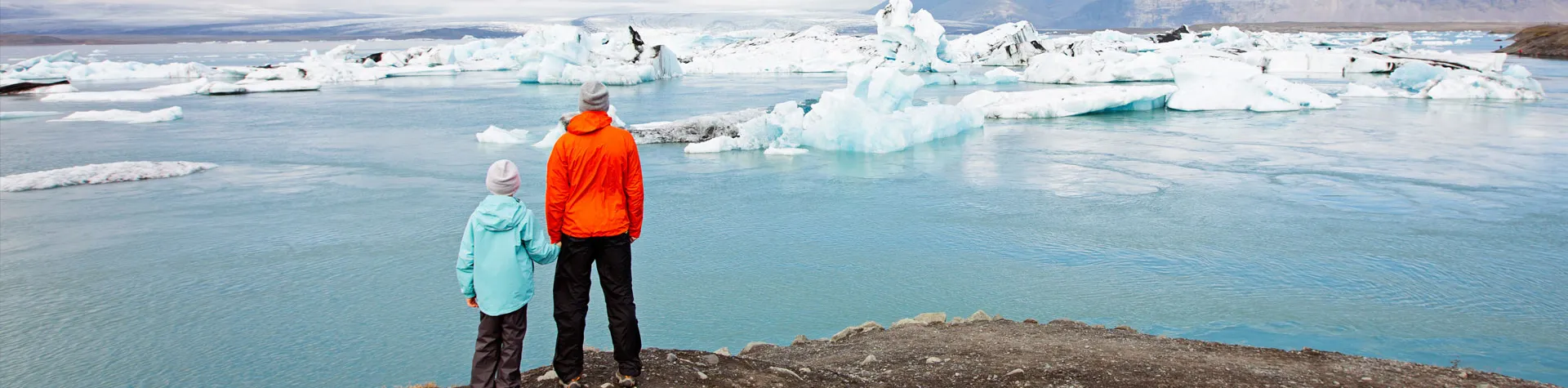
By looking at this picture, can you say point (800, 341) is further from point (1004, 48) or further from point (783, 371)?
point (1004, 48)

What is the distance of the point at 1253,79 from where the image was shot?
14.9m

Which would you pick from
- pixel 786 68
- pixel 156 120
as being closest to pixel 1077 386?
pixel 156 120

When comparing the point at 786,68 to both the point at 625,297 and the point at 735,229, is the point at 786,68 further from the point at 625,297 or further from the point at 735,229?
the point at 625,297

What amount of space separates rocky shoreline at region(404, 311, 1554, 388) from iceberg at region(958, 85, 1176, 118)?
1007cm

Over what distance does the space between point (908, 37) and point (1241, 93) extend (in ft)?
35.9

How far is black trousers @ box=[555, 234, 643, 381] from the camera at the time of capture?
2.64 metres

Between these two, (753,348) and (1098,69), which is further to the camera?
(1098,69)

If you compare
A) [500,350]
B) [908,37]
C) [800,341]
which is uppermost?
[908,37]

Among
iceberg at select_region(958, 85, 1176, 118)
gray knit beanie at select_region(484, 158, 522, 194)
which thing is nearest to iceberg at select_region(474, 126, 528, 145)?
iceberg at select_region(958, 85, 1176, 118)

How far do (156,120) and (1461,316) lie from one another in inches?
621

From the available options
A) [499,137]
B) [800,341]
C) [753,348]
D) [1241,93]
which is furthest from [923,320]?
[1241,93]

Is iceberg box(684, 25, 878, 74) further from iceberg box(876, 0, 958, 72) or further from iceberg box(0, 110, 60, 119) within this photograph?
iceberg box(0, 110, 60, 119)

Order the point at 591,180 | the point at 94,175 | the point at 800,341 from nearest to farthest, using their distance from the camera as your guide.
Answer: the point at 591,180 → the point at 800,341 → the point at 94,175

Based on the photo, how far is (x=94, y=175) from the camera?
27.5 ft
